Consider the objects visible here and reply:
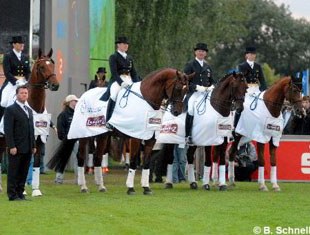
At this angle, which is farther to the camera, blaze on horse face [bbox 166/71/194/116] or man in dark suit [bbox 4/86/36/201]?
blaze on horse face [bbox 166/71/194/116]

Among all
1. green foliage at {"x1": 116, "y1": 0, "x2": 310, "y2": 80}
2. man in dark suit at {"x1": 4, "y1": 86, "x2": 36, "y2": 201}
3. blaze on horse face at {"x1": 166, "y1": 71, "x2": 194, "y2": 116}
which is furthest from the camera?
green foliage at {"x1": 116, "y1": 0, "x2": 310, "y2": 80}

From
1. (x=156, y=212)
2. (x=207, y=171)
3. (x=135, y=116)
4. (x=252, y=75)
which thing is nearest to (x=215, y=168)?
(x=207, y=171)

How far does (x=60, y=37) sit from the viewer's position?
97.9ft

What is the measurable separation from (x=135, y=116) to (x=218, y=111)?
243cm

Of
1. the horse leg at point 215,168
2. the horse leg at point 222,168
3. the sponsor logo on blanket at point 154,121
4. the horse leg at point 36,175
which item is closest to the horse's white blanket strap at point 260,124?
the horse leg at point 222,168

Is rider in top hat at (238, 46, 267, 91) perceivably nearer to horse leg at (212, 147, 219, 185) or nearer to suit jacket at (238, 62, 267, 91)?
suit jacket at (238, 62, 267, 91)

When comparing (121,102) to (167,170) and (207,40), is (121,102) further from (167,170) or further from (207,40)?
(207,40)

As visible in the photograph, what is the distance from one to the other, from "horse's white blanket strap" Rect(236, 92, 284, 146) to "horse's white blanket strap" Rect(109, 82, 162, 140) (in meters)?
2.84

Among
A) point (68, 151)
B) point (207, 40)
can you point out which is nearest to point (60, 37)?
point (68, 151)

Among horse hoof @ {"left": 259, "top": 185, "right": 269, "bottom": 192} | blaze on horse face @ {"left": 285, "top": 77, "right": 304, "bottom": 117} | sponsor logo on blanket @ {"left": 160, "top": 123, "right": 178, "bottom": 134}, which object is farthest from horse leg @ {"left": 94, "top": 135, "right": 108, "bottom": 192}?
blaze on horse face @ {"left": 285, "top": 77, "right": 304, "bottom": 117}

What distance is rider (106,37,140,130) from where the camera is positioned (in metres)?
19.8

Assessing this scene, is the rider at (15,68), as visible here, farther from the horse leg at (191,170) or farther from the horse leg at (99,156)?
the horse leg at (191,170)

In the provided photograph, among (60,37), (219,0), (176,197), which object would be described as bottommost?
(176,197)

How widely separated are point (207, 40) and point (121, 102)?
118 ft
